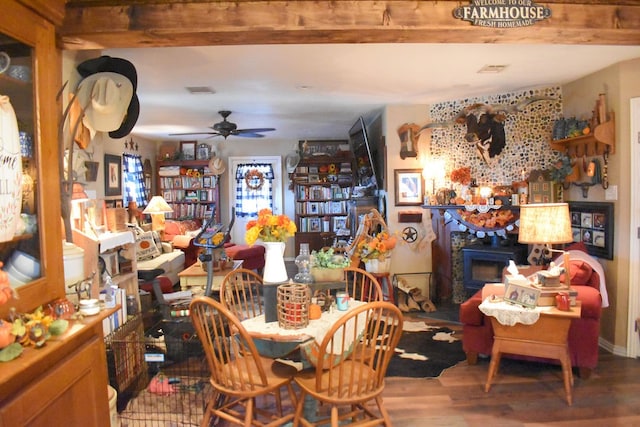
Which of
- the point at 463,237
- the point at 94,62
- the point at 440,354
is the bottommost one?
Answer: the point at 440,354

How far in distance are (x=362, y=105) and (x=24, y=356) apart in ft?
16.0

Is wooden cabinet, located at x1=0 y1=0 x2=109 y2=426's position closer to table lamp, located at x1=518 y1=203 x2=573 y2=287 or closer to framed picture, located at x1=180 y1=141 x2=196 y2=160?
table lamp, located at x1=518 y1=203 x2=573 y2=287

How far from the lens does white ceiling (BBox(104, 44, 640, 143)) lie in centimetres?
351

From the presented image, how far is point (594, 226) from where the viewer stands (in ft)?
13.7

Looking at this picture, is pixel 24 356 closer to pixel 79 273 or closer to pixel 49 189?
pixel 49 189

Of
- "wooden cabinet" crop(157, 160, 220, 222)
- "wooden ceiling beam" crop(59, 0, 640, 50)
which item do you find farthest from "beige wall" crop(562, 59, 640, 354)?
"wooden cabinet" crop(157, 160, 220, 222)

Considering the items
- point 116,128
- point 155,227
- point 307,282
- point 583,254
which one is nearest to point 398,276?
point 583,254

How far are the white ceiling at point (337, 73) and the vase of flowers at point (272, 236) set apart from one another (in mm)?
1544

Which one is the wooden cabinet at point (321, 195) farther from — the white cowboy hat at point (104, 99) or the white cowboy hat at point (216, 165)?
the white cowboy hat at point (104, 99)

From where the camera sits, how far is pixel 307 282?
8.48 ft

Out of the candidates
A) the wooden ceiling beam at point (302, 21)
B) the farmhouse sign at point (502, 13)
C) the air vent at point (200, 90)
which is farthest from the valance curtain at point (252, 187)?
the farmhouse sign at point (502, 13)

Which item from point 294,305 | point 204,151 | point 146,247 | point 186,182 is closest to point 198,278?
point 146,247

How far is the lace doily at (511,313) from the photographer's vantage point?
9.59ft

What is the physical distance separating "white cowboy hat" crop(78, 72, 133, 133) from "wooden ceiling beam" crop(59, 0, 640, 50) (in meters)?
0.35
